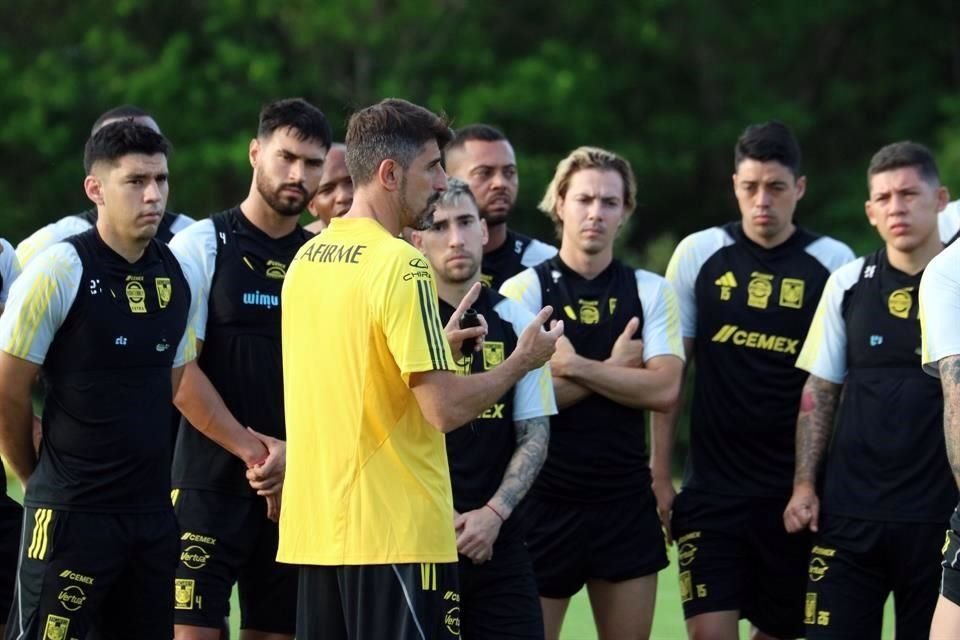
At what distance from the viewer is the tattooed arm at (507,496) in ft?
21.6

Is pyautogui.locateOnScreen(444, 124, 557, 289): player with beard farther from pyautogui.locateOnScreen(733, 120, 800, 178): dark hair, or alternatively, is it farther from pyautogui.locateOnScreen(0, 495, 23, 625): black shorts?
pyautogui.locateOnScreen(0, 495, 23, 625): black shorts

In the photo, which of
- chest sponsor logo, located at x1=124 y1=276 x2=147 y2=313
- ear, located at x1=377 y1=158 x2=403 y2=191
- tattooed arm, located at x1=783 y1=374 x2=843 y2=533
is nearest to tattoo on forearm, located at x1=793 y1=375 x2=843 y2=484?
tattooed arm, located at x1=783 y1=374 x2=843 y2=533

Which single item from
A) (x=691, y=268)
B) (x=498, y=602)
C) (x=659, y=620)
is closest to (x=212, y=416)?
(x=498, y=602)

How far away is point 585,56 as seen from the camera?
98.8 feet

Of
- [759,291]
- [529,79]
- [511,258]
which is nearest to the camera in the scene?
[759,291]

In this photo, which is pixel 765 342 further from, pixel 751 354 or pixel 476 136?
pixel 476 136

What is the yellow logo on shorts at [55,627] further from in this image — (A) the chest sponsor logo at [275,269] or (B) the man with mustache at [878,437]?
(B) the man with mustache at [878,437]

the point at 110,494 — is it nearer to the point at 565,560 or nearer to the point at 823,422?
the point at 565,560

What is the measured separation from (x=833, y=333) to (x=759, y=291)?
59 cm

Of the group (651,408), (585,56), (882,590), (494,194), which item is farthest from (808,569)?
(585,56)

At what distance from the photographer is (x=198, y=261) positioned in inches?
285

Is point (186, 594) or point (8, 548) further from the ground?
point (8, 548)

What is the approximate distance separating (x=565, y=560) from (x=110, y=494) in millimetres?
2133

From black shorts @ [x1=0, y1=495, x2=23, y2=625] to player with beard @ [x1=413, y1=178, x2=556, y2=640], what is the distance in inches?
77.6
